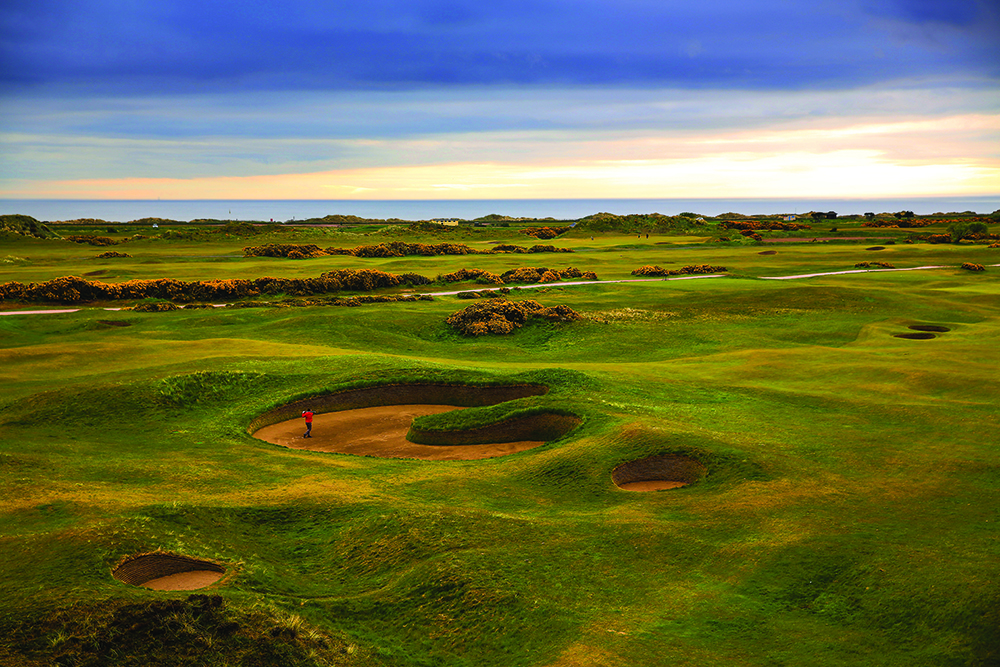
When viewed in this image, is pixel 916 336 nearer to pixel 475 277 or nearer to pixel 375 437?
pixel 375 437

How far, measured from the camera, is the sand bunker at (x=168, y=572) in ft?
46.6

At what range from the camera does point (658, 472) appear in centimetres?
2189

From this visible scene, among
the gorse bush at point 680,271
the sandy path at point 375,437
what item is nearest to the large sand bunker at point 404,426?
the sandy path at point 375,437

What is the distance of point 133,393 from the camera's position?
29.7m

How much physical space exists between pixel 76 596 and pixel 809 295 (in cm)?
6245

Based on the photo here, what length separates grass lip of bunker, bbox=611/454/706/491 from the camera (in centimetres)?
2144

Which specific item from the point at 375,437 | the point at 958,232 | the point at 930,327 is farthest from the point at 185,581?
the point at 958,232

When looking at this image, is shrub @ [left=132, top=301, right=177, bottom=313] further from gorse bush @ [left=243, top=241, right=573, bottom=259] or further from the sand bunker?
gorse bush @ [left=243, top=241, right=573, bottom=259]

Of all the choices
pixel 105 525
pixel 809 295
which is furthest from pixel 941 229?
pixel 105 525

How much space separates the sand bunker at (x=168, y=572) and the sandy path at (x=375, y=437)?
11165mm

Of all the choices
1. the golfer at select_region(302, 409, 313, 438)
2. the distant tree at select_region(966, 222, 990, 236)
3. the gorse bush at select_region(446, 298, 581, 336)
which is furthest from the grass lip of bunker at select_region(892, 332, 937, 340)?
the distant tree at select_region(966, 222, 990, 236)

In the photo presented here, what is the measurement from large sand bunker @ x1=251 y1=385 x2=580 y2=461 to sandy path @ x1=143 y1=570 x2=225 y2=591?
11.5 metres

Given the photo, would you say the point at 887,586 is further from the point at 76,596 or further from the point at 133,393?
the point at 133,393

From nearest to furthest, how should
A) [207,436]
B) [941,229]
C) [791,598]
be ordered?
[791,598], [207,436], [941,229]
